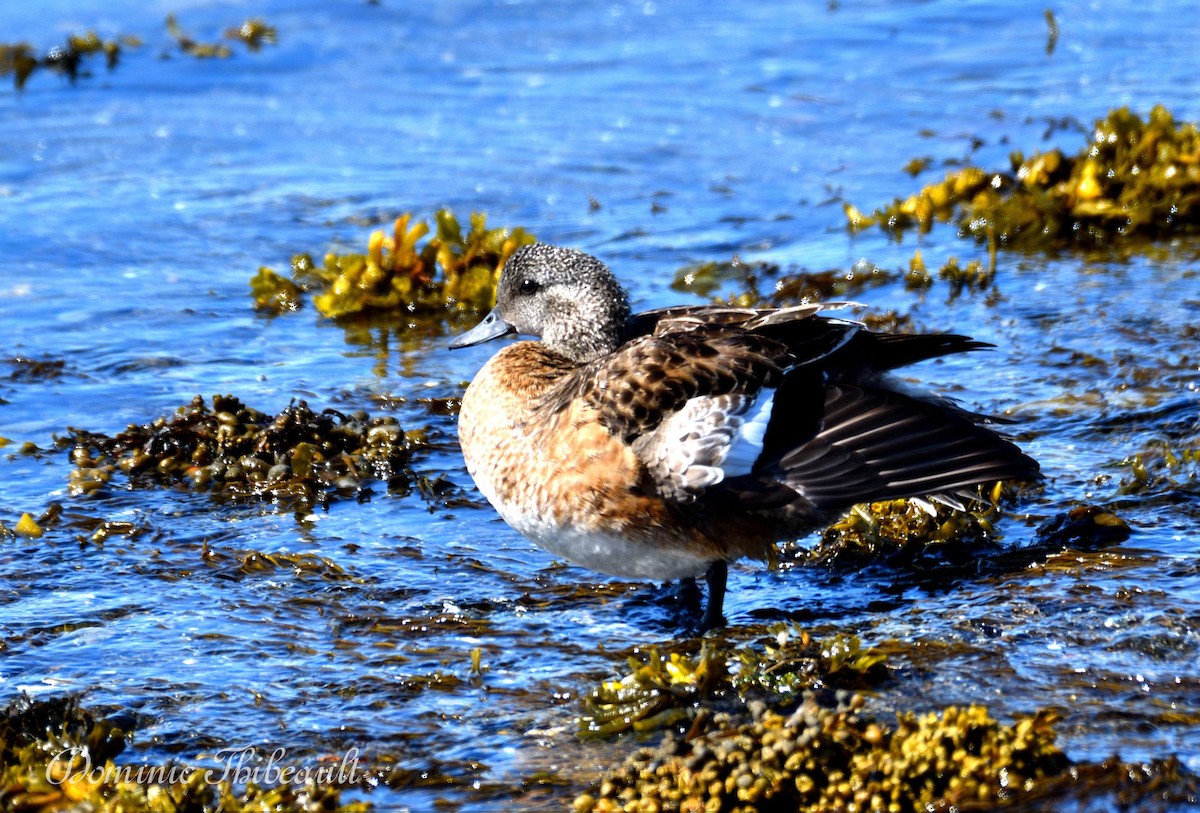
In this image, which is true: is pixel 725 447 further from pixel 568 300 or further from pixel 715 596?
pixel 568 300

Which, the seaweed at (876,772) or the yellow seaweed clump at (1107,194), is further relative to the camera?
the yellow seaweed clump at (1107,194)

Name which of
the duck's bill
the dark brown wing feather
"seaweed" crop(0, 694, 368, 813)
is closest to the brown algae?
the duck's bill

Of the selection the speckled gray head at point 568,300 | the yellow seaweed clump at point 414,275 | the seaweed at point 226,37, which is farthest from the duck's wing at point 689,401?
the seaweed at point 226,37

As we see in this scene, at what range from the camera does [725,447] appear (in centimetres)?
523

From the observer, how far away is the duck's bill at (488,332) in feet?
21.6

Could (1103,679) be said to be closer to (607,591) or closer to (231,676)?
(607,591)

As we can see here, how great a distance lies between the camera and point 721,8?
16.0 meters

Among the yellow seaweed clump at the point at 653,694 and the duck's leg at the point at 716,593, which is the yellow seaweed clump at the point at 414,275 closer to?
the duck's leg at the point at 716,593

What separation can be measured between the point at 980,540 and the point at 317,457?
2961mm

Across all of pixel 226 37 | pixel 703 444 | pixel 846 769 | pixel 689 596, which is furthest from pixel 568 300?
pixel 226 37

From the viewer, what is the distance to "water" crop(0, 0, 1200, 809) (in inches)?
192

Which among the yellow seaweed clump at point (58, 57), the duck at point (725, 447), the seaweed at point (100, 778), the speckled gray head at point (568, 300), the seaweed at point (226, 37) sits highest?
the seaweed at point (226, 37)

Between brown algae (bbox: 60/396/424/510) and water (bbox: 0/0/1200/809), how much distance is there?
18 cm

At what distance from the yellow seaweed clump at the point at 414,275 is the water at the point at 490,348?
0.24 meters
